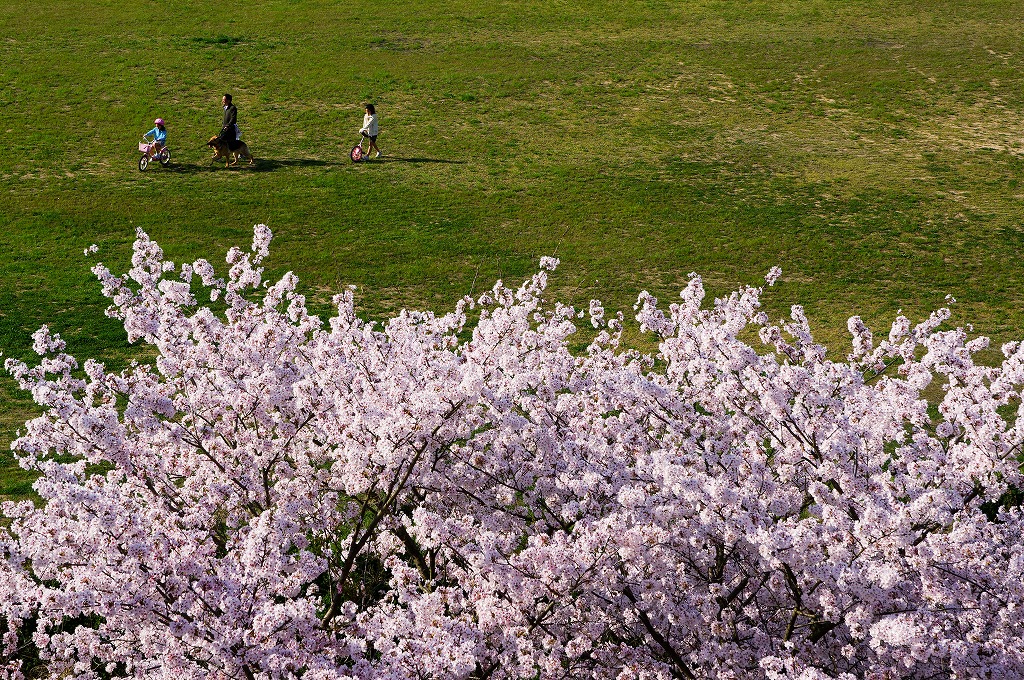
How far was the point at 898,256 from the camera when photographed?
18797mm

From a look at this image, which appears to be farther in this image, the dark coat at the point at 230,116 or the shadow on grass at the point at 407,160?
the shadow on grass at the point at 407,160

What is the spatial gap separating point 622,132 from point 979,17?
Answer: 50.4 feet

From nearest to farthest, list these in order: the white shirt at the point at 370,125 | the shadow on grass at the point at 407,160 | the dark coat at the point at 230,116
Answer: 1. the dark coat at the point at 230,116
2. the white shirt at the point at 370,125
3. the shadow on grass at the point at 407,160

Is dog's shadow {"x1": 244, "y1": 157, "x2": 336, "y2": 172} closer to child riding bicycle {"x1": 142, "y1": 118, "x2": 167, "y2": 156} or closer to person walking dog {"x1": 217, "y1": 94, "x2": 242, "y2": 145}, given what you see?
person walking dog {"x1": 217, "y1": 94, "x2": 242, "y2": 145}

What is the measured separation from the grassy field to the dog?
34 centimetres

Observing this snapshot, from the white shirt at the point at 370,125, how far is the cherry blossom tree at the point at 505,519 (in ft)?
43.1

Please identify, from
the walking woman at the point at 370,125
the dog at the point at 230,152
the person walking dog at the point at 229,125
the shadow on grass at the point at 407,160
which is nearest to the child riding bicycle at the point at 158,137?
the dog at the point at 230,152

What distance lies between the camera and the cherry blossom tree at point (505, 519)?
6.50 meters

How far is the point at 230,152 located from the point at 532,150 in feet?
20.2

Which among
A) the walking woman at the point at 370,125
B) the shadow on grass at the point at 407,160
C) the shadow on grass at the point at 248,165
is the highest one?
the walking woman at the point at 370,125

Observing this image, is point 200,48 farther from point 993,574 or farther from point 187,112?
point 993,574

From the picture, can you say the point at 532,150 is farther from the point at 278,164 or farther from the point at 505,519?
the point at 505,519

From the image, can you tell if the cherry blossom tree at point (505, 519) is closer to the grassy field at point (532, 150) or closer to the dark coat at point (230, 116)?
the grassy field at point (532, 150)

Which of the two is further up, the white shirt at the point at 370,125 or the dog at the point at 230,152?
the white shirt at the point at 370,125
